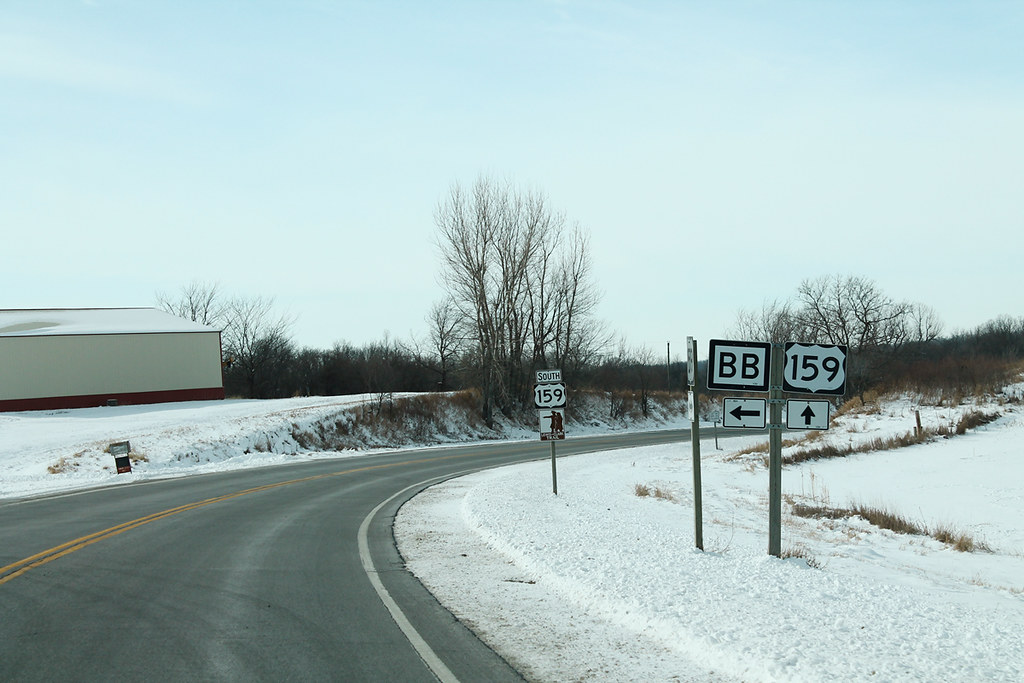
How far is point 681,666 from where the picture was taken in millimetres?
5859

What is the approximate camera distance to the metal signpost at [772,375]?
29.3ft

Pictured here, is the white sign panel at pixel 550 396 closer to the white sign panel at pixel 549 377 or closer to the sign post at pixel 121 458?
Answer: the white sign panel at pixel 549 377

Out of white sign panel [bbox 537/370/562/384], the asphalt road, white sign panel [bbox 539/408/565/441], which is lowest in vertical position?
the asphalt road

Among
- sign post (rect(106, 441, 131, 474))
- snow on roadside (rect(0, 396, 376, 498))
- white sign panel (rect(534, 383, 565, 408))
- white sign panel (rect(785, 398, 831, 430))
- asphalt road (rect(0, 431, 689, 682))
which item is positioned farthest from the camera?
snow on roadside (rect(0, 396, 376, 498))

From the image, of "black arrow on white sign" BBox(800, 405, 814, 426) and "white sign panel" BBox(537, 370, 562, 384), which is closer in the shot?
"black arrow on white sign" BBox(800, 405, 814, 426)

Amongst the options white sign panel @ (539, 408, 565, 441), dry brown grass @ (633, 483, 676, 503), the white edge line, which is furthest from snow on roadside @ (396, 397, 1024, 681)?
white sign panel @ (539, 408, 565, 441)

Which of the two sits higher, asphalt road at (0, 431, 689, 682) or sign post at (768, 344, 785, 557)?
sign post at (768, 344, 785, 557)

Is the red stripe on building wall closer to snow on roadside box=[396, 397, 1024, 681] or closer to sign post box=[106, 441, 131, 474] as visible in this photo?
sign post box=[106, 441, 131, 474]

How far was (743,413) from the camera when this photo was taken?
8992mm

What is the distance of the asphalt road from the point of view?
6047 mm

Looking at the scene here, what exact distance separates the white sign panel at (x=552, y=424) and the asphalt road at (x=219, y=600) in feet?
12.1

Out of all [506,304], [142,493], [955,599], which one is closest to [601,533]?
[955,599]

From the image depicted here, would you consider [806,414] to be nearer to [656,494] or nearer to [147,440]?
[656,494]

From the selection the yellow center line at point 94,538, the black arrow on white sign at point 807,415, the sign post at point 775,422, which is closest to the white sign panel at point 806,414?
the black arrow on white sign at point 807,415
